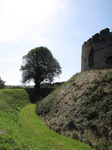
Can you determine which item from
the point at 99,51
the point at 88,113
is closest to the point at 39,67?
the point at 99,51

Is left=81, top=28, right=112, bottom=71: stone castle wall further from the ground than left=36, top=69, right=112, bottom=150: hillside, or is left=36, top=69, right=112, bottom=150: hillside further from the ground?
left=81, top=28, right=112, bottom=71: stone castle wall

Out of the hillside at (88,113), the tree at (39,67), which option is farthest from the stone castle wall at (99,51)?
A: the tree at (39,67)

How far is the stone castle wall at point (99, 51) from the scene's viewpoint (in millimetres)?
20078

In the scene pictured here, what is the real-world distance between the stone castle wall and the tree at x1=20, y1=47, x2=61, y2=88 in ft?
86.8

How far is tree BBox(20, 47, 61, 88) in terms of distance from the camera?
49.8m

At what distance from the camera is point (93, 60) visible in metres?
22.8

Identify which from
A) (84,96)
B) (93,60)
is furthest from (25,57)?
(84,96)

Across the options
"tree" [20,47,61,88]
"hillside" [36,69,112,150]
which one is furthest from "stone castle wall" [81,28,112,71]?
"tree" [20,47,61,88]

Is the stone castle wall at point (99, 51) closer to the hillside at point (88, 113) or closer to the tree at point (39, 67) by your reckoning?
the hillside at point (88, 113)

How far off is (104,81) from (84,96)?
7.63 ft

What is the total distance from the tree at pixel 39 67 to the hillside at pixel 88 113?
31.4m

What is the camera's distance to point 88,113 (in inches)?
513

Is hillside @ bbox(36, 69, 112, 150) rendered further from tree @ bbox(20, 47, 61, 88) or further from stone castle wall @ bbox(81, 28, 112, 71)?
tree @ bbox(20, 47, 61, 88)

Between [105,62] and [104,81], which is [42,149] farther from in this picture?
[105,62]
